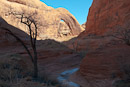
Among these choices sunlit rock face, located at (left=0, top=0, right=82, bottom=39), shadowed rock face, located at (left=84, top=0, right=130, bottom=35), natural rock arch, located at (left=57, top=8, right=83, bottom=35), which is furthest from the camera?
natural rock arch, located at (left=57, top=8, right=83, bottom=35)

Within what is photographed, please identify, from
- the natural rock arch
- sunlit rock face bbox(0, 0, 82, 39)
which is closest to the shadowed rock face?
sunlit rock face bbox(0, 0, 82, 39)

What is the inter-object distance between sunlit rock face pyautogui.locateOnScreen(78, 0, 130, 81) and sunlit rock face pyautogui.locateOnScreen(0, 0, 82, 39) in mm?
9770

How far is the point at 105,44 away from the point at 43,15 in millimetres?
19854

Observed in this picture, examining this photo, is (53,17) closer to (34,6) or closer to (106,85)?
(34,6)

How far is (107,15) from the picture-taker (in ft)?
65.4

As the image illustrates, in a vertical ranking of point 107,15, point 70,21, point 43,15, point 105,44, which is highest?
point 43,15

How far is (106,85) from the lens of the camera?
18.2 ft

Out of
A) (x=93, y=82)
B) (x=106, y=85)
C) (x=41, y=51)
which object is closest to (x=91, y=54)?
(x=93, y=82)

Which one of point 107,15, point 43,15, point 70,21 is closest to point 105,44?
point 107,15

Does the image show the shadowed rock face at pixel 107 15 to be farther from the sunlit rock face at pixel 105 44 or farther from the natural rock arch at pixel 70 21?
the natural rock arch at pixel 70 21

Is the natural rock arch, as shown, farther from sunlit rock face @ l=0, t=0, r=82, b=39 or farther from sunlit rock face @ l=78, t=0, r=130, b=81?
sunlit rock face @ l=78, t=0, r=130, b=81

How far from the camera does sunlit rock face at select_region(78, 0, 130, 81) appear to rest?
20.9ft

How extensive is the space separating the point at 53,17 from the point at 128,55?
86.0ft

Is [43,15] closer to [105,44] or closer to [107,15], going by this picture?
[107,15]
